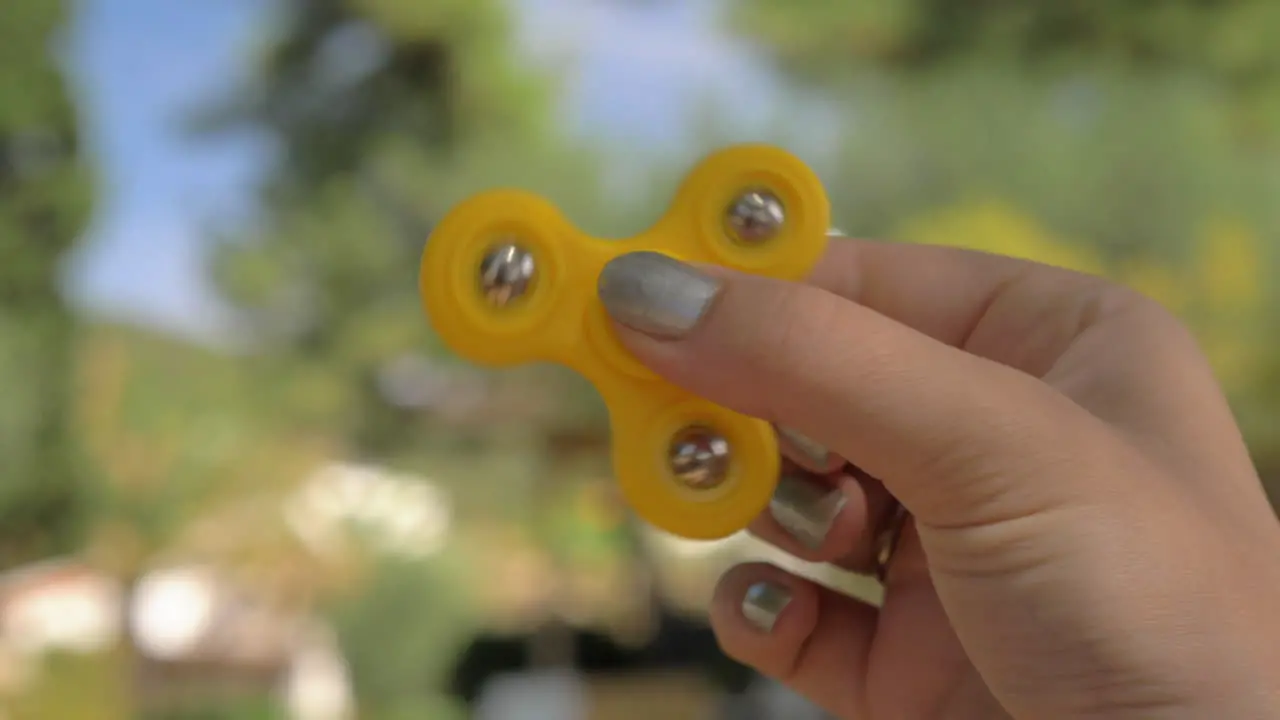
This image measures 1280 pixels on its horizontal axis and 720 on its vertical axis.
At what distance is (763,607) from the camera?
1.28ft

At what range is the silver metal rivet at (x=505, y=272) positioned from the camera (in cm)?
29

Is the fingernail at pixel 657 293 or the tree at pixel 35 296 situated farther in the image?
the tree at pixel 35 296

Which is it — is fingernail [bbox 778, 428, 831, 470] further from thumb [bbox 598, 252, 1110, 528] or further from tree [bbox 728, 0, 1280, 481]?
tree [bbox 728, 0, 1280, 481]

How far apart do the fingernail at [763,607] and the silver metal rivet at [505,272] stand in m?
0.18

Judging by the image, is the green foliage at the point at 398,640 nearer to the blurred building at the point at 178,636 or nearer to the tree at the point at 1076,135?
the blurred building at the point at 178,636

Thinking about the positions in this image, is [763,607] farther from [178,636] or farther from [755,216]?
[178,636]

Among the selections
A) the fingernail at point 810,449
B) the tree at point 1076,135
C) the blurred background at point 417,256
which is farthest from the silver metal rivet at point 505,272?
the tree at point 1076,135

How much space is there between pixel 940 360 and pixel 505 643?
83 cm

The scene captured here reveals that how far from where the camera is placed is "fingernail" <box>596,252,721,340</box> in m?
0.25

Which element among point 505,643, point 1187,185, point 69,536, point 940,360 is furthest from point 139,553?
point 1187,185

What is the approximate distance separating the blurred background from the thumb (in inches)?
26.7

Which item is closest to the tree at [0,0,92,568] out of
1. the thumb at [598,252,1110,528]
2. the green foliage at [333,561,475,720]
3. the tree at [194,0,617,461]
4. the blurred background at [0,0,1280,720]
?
the blurred background at [0,0,1280,720]

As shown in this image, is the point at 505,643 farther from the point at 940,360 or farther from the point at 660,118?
the point at 940,360

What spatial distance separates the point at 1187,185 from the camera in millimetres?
1059
